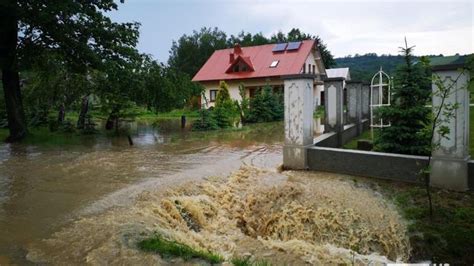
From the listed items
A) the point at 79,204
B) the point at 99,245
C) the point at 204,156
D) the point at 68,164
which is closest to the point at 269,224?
the point at 99,245

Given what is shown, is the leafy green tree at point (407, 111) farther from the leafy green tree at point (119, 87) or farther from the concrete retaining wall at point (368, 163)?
the leafy green tree at point (119, 87)

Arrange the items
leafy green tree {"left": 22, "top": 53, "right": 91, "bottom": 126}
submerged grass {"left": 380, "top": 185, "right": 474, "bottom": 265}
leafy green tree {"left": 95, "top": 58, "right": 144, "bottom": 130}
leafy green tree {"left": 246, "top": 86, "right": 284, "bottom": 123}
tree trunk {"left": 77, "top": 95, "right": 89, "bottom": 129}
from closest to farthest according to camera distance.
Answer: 1. submerged grass {"left": 380, "top": 185, "right": 474, "bottom": 265}
2. leafy green tree {"left": 95, "top": 58, "right": 144, "bottom": 130}
3. leafy green tree {"left": 22, "top": 53, "right": 91, "bottom": 126}
4. tree trunk {"left": 77, "top": 95, "right": 89, "bottom": 129}
5. leafy green tree {"left": 246, "top": 86, "right": 284, "bottom": 123}

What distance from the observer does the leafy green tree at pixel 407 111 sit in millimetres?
7918

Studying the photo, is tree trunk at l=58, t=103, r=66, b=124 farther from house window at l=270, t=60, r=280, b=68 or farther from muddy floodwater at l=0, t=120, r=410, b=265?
house window at l=270, t=60, r=280, b=68

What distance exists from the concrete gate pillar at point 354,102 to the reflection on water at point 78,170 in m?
2.69

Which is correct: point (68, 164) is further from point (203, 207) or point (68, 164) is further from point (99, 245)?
point (99, 245)

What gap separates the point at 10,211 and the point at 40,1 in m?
8.78

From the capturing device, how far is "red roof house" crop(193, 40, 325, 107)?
108 ft

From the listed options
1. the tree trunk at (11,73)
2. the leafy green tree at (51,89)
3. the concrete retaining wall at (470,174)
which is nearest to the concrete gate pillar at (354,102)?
the concrete retaining wall at (470,174)

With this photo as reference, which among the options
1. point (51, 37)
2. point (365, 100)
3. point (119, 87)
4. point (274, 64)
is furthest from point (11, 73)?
point (274, 64)

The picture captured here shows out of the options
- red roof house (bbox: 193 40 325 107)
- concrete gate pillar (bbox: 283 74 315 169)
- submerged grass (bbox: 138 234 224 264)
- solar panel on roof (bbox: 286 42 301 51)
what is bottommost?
submerged grass (bbox: 138 234 224 264)

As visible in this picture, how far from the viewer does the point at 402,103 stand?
27.0ft

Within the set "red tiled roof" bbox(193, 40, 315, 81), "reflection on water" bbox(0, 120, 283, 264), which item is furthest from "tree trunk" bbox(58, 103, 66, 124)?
"red tiled roof" bbox(193, 40, 315, 81)

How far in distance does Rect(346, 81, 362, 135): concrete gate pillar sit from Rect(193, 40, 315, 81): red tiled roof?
17483 mm
